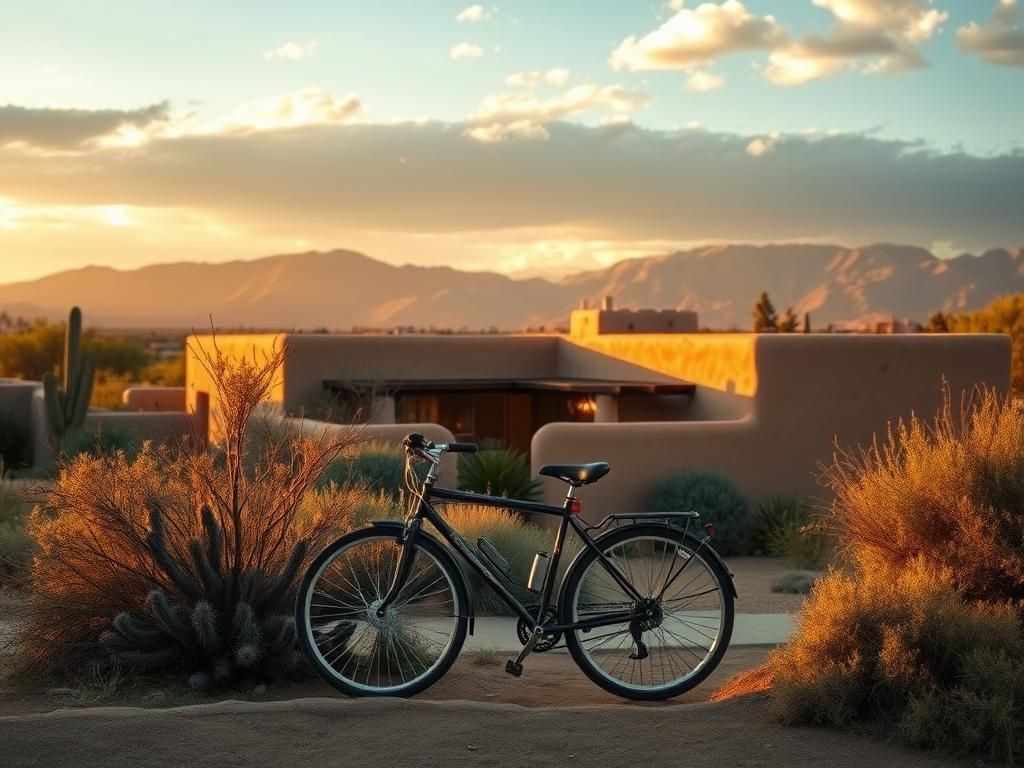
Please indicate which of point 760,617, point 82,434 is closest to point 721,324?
point 82,434

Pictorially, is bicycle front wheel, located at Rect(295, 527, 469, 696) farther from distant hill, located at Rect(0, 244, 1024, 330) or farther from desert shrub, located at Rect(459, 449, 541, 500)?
distant hill, located at Rect(0, 244, 1024, 330)

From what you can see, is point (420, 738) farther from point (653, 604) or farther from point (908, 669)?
point (908, 669)

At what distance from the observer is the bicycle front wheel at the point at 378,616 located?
6.92 m

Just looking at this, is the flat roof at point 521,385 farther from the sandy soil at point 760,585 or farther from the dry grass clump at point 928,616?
the dry grass clump at point 928,616

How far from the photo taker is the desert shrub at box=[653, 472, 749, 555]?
17188 millimetres

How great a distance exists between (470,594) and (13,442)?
75.9 ft

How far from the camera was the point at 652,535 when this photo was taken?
704cm

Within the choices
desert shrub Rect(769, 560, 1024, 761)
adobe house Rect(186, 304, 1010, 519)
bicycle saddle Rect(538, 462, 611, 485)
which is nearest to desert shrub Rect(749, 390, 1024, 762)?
desert shrub Rect(769, 560, 1024, 761)

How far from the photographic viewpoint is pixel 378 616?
7.00 meters

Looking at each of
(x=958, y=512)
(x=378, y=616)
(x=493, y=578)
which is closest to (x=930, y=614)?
(x=958, y=512)

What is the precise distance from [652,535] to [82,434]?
1857 cm

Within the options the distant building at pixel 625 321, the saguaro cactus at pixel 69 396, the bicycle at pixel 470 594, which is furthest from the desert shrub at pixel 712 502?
the saguaro cactus at pixel 69 396

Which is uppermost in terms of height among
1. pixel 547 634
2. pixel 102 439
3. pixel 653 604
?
pixel 653 604

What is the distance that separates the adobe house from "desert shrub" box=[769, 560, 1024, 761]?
8813 mm
